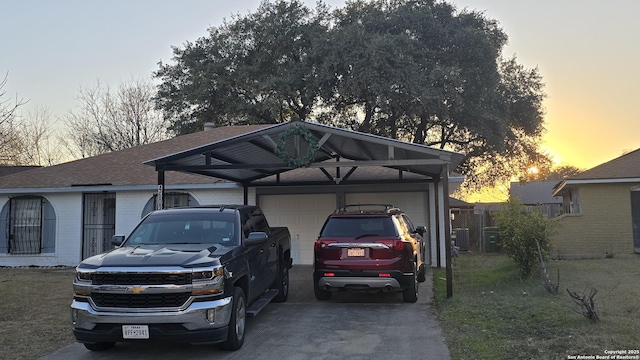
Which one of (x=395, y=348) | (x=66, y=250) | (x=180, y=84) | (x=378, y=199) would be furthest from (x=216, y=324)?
(x=180, y=84)

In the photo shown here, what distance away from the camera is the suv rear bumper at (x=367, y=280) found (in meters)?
8.62

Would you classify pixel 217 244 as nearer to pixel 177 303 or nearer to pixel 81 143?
pixel 177 303

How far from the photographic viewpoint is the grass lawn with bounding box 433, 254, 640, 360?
5.97 meters

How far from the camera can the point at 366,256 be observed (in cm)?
873

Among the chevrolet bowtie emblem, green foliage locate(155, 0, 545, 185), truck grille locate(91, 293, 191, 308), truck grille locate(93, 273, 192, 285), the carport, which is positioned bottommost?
truck grille locate(91, 293, 191, 308)

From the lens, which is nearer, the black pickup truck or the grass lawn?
the black pickup truck

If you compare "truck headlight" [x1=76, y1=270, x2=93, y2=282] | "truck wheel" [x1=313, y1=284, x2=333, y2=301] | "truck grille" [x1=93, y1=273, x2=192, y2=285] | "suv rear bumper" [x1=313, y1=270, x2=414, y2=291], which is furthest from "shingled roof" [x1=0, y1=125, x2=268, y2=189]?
"truck grille" [x1=93, y1=273, x2=192, y2=285]

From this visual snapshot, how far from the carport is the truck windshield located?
270cm

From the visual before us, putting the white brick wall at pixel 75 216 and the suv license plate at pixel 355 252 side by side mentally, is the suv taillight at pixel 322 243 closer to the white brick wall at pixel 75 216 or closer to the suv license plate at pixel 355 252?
the suv license plate at pixel 355 252

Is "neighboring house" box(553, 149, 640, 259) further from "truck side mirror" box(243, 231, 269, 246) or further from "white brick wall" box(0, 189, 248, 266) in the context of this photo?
"truck side mirror" box(243, 231, 269, 246)

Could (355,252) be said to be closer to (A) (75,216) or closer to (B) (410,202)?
(B) (410,202)

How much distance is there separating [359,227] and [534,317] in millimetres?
3196

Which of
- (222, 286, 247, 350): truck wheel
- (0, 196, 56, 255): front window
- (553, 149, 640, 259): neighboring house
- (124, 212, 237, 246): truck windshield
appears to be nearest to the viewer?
(222, 286, 247, 350): truck wheel

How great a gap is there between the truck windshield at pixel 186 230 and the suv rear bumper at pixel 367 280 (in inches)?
89.7
